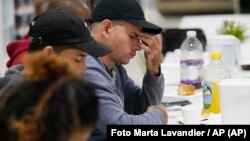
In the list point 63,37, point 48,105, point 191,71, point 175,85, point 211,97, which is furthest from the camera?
point 175,85

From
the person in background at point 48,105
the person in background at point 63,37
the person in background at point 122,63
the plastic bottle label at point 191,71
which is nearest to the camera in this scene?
the person in background at point 48,105

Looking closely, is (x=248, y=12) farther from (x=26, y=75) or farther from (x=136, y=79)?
(x=26, y=75)

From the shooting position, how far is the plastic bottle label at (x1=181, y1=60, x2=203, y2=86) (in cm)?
290

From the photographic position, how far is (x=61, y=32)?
177cm

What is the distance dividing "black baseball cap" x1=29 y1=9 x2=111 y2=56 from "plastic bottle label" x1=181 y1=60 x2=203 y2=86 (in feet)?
3.76

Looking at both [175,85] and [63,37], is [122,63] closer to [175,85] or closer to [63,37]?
[63,37]

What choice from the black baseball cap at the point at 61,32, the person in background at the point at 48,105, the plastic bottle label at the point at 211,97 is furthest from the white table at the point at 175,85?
the person in background at the point at 48,105

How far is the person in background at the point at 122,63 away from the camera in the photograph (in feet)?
6.29

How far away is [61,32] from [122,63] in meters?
0.46

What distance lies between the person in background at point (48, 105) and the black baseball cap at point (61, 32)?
669 millimetres

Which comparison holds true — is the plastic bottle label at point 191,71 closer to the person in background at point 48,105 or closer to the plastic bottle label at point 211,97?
the plastic bottle label at point 211,97
